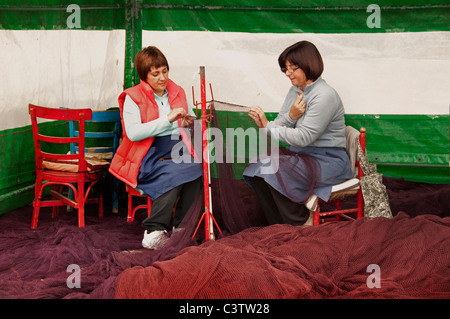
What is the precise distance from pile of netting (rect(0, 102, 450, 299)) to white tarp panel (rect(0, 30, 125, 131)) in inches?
45.6

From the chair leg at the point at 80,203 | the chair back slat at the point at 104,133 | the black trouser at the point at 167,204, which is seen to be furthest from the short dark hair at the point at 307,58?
the chair leg at the point at 80,203

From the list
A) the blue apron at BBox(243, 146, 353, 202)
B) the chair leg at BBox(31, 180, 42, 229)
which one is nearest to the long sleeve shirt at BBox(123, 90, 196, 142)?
the blue apron at BBox(243, 146, 353, 202)

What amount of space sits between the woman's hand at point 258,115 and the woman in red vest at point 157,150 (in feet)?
1.60

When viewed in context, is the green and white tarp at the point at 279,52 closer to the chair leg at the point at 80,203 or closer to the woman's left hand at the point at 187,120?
the chair leg at the point at 80,203

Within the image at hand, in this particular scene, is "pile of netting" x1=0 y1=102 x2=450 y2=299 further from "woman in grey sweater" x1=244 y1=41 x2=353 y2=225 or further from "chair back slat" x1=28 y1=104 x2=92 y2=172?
"chair back slat" x1=28 y1=104 x2=92 y2=172

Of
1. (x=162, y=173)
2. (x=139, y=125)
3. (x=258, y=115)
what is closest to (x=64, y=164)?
(x=139, y=125)

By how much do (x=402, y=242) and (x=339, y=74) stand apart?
2.41m

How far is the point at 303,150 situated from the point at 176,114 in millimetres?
1007

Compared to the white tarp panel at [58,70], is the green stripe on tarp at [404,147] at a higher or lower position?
lower

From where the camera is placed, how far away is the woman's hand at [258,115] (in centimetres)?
418

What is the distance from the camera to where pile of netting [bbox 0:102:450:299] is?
306 centimetres

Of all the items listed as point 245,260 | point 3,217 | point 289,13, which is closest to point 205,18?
point 289,13

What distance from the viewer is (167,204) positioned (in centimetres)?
419

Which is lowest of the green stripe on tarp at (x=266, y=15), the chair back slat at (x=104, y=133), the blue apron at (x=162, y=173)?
the blue apron at (x=162, y=173)
